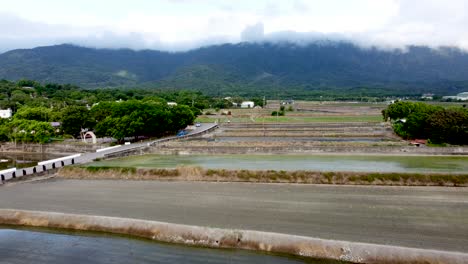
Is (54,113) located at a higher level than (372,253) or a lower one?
higher

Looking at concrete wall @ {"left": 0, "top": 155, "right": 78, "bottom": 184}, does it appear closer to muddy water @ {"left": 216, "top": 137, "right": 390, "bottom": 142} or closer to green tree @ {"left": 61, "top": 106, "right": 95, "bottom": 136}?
green tree @ {"left": 61, "top": 106, "right": 95, "bottom": 136}

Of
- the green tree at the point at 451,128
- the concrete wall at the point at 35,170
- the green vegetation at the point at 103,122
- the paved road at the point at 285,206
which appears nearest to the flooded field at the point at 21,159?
the green vegetation at the point at 103,122

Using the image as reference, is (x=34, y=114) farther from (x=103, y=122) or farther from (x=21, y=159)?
(x=103, y=122)

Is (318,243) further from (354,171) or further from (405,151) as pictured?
(405,151)

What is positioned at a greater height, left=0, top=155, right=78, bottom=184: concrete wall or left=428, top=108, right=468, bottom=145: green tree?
left=428, top=108, right=468, bottom=145: green tree

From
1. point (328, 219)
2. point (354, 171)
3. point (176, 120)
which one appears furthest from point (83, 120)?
point (328, 219)

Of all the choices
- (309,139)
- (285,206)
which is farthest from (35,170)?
(309,139)

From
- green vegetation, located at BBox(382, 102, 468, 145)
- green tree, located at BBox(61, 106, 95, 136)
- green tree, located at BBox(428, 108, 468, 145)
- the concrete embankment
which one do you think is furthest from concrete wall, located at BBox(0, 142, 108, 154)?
green tree, located at BBox(428, 108, 468, 145)
